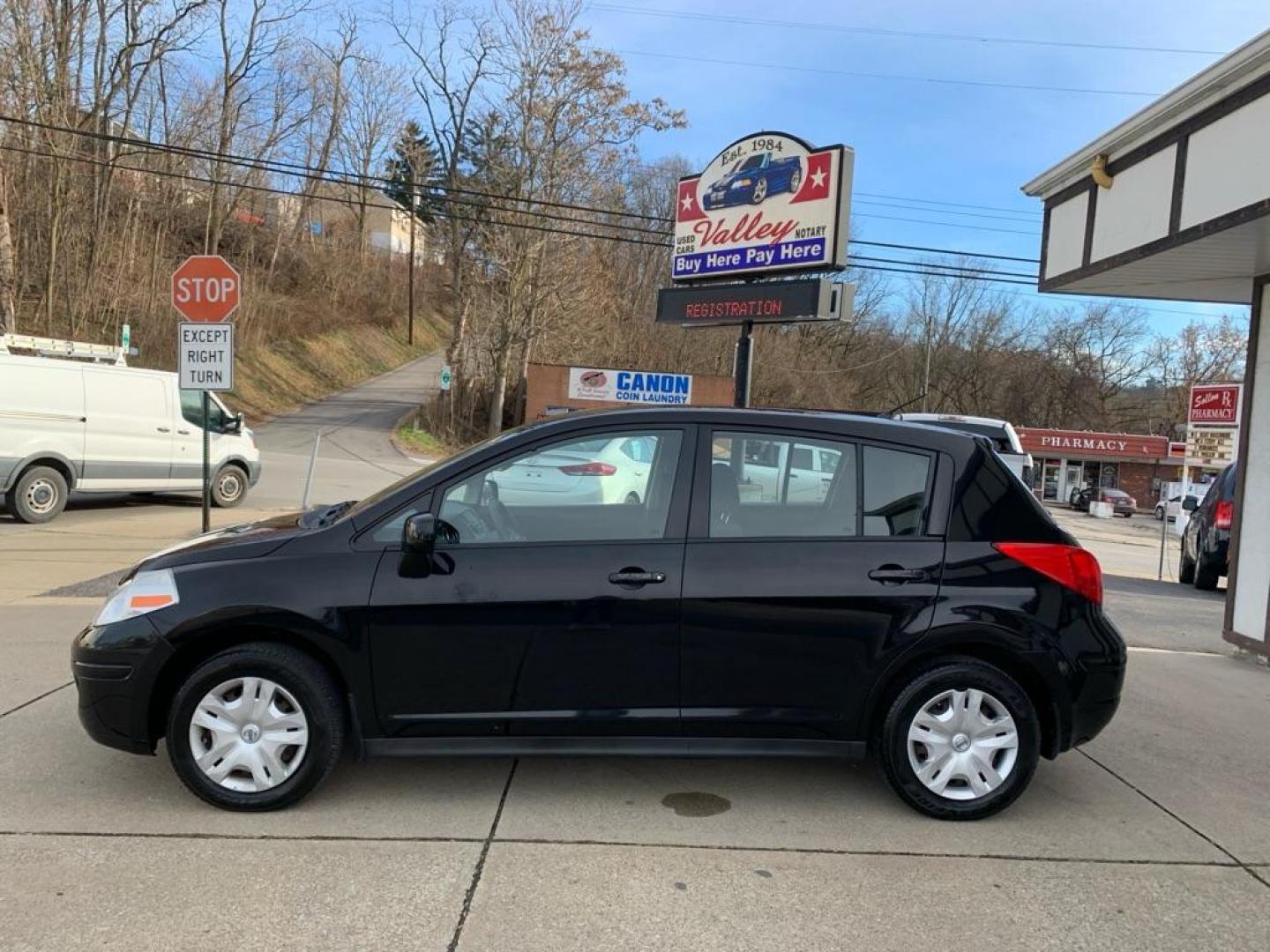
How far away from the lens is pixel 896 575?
3.63m

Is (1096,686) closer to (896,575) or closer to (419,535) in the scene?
(896,575)

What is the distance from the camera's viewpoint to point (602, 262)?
3609cm

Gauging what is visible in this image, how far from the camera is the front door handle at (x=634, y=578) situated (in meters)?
3.55

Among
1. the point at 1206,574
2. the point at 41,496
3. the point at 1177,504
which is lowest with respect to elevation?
the point at 41,496

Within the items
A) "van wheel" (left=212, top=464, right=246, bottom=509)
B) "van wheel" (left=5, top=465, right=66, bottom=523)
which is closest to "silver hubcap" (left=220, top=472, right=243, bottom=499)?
"van wheel" (left=212, top=464, right=246, bottom=509)

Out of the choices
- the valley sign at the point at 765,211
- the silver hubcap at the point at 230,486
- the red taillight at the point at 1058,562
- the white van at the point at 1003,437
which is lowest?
the silver hubcap at the point at 230,486

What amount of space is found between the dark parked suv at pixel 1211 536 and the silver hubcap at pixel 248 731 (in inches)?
434

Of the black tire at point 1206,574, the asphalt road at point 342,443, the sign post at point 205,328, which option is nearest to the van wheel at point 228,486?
the asphalt road at point 342,443

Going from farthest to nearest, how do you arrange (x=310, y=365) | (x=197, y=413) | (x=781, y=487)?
1. (x=310, y=365)
2. (x=197, y=413)
3. (x=781, y=487)

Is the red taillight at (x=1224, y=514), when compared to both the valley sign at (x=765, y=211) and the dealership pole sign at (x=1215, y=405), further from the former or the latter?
the valley sign at (x=765, y=211)

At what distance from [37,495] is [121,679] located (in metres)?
9.63

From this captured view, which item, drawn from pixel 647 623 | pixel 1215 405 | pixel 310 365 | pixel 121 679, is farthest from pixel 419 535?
pixel 310 365

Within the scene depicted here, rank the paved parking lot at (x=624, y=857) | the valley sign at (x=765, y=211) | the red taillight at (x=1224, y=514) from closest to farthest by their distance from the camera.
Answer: the paved parking lot at (x=624, y=857) → the red taillight at (x=1224, y=514) → the valley sign at (x=765, y=211)

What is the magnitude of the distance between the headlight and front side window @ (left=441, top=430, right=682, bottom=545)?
1.11m
